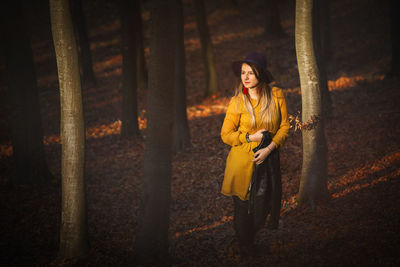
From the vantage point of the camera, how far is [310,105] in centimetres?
659

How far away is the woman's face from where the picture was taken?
4.57m

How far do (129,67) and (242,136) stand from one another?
9.04 meters

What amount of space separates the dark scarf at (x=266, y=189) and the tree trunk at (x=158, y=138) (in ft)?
4.62

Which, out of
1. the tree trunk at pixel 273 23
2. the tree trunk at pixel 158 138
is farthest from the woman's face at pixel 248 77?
the tree trunk at pixel 273 23

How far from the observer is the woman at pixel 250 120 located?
460 cm

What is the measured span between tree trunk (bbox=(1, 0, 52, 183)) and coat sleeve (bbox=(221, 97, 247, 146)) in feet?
22.8

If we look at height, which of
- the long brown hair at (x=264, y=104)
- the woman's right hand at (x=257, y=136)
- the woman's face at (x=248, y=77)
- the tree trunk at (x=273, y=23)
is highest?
the tree trunk at (x=273, y=23)

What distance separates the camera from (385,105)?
11828 millimetres

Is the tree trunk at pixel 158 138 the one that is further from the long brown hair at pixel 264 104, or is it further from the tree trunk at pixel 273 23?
the tree trunk at pixel 273 23

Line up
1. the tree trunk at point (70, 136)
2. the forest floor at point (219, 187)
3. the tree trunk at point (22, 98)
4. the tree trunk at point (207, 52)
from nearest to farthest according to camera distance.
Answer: the tree trunk at point (70, 136) < the forest floor at point (219, 187) < the tree trunk at point (22, 98) < the tree trunk at point (207, 52)

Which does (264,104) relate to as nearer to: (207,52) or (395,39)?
(395,39)

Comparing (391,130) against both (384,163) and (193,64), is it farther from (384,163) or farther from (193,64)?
(193,64)

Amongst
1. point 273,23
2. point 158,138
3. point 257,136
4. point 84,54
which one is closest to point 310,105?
point 257,136

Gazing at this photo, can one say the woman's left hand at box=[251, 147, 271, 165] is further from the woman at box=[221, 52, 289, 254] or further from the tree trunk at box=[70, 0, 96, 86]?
the tree trunk at box=[70, 0, 96, 86]
